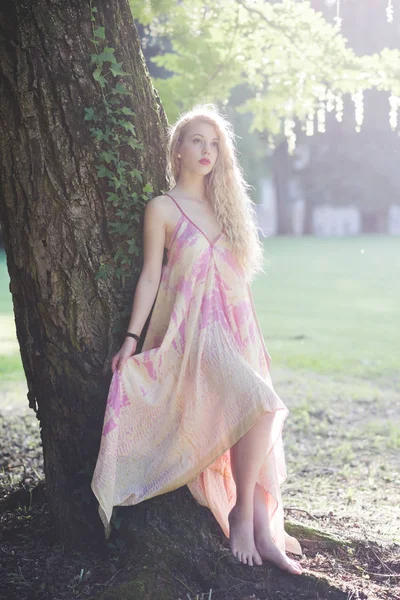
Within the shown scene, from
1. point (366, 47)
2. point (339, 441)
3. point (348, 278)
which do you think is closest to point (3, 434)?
point (339, 441)

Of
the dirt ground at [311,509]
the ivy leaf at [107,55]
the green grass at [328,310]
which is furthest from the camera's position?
the green grass at [328,310]

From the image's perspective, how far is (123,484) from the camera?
297 centimetres

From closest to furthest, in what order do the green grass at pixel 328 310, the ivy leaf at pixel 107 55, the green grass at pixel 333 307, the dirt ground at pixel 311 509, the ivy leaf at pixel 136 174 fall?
the dirt ground at pixel 311 509, the ivy leaf at pixel 107 55, the ivy leaf at pixel 136 174, the green grass at pixel 328 310, the green grass at pixel 333 307

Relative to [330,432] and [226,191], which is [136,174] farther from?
[330,432]

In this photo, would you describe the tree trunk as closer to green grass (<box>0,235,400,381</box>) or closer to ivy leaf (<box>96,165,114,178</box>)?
ivy leaf (<box>96,165,114,178</box>)

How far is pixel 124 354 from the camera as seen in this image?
118 inches

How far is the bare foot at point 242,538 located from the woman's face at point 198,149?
146 cm

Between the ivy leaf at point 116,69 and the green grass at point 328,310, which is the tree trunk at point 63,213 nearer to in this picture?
the ivy leaf at point 116,69

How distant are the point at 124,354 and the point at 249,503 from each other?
78cm

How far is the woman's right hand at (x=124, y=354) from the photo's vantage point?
300 centimetres

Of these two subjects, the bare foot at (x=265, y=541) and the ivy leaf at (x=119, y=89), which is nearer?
the bare foot at (x=265, y=541)

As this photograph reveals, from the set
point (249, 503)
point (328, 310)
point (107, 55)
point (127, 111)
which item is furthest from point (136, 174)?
point (328, 310)

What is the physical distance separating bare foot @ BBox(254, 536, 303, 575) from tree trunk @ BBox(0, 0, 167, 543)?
0.69 metres

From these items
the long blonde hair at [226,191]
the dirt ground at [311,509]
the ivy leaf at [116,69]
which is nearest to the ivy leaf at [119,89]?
the ivy leaf at [116,69]
